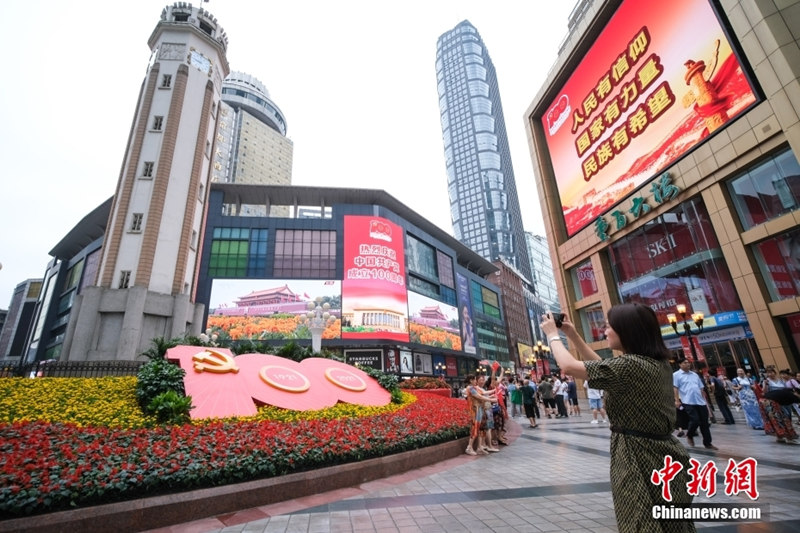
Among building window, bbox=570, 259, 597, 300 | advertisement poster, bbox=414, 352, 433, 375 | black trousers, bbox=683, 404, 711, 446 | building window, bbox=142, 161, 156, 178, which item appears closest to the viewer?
black trousers, bbox=683, 404, 711, 446

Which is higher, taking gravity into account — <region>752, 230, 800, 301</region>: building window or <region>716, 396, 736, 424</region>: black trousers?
<region>752, 230, 800, 301</region>: building window

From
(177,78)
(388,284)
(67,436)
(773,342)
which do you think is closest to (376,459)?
(67,436)

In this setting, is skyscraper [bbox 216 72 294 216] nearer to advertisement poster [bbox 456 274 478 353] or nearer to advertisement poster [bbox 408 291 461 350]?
advertisement poster [bbox 456 274 478 353]

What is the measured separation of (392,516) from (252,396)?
5384 millimetres

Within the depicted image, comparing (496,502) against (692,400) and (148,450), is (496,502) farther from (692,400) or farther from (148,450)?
(692,400)

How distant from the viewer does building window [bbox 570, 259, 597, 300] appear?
2592 cm

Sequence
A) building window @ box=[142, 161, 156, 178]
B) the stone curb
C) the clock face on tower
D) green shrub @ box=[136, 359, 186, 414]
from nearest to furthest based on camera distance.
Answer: the stone curb < green shrub @ box=[136, 359, 186, 414] < building window @ box=[142, 161, 156, 178] < the clock face on tower

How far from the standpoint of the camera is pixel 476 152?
12694cm

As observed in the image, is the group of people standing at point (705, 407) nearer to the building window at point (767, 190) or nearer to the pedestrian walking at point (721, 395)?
the pedestrian walking at point (721, 395)

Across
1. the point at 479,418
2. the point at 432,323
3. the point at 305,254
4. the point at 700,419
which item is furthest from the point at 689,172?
the point at 305,254

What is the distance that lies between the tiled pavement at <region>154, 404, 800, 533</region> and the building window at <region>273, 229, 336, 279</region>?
1384 inches

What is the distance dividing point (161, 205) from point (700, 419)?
83.1ft

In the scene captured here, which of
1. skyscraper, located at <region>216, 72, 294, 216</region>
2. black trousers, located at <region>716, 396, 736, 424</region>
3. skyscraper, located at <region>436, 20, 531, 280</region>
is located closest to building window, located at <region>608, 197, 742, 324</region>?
black trousers, located at <region>716, 396, 736, 424</region>

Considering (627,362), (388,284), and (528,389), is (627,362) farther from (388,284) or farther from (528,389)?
(388,284)
